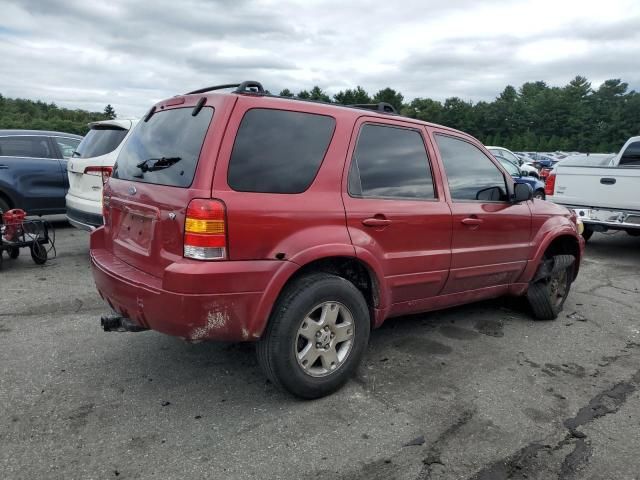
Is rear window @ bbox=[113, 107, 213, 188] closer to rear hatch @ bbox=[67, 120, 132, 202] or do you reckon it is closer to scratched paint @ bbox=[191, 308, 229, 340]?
scratched paint @ bbox=[191, 308, 229, 340]

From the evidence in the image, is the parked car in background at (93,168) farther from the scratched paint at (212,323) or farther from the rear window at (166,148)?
the scratched paint at (212,323)

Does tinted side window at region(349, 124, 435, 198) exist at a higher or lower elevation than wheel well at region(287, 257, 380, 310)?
higher

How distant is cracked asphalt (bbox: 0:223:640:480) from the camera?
8.70 ft

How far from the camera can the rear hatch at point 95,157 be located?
6.48 metres

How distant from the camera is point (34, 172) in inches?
319

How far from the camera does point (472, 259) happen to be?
163 inches

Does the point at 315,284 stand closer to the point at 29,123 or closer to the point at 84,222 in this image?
the point at 84,222

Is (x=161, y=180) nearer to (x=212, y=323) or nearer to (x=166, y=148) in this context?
(x=166, y=148)

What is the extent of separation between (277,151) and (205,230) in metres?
0.67

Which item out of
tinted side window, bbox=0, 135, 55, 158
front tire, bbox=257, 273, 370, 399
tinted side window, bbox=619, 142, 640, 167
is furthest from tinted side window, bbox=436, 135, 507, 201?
tinted side window, bbox=0, 135, 55, 158

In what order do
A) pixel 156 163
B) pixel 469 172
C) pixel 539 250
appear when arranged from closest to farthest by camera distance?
1. pixel 156 163
2. pixel 469 172
3. pixel 539 250

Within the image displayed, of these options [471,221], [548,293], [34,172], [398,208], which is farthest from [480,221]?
[34,172]

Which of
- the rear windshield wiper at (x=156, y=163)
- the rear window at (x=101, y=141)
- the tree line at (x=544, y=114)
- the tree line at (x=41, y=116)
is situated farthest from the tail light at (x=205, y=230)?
the tree line at (x=544, y=114)

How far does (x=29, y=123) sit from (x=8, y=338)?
55.2m
